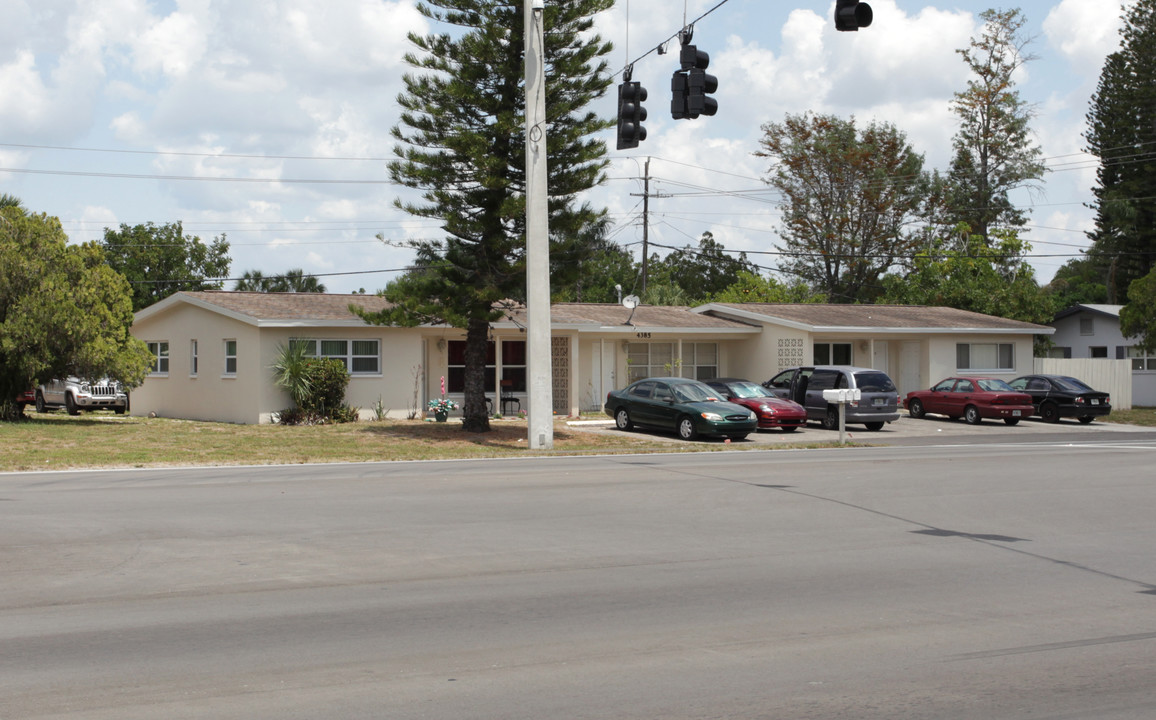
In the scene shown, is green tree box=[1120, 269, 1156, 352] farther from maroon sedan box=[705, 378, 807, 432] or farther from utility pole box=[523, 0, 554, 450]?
utility pole box=[523, 0, 554, 450]

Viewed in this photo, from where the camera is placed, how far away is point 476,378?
27781mm

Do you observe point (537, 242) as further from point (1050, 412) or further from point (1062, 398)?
point (1050, 412)

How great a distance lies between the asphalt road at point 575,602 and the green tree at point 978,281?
36414 millimetres

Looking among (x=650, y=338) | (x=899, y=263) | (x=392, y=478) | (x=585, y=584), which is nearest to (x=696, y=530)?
(x=585, y=584)

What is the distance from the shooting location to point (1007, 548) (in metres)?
10.9

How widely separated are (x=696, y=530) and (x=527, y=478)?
562 cm

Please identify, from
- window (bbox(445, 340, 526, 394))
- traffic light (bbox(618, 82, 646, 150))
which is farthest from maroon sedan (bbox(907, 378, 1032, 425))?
traffic light (bbox(618, 82, 646, 150))

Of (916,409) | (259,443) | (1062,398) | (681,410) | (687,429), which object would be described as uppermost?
(1062,398)

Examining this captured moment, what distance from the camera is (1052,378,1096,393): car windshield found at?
35.9 metres

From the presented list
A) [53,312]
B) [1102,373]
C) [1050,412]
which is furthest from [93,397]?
[1102,373]

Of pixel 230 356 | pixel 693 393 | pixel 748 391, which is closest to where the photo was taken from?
pixel 693 393

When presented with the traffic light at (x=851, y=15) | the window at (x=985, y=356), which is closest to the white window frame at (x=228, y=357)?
the traffic light at (x=851, y=15)

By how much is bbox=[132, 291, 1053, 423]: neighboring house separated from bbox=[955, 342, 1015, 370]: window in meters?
0.04

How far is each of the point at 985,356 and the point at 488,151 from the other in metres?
24.0
